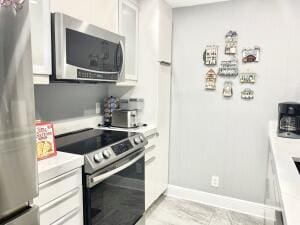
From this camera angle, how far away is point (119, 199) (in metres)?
1.77

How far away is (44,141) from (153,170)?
53.5 inches

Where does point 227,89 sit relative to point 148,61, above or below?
below

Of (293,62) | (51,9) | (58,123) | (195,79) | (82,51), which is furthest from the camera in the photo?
(195,79)

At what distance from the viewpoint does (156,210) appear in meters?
2.56

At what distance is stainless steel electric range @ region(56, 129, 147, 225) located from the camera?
1466 mm

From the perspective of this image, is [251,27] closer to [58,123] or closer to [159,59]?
[159,59]

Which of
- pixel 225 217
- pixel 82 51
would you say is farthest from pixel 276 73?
pixel 82 51

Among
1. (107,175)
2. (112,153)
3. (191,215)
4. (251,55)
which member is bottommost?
(191,215)

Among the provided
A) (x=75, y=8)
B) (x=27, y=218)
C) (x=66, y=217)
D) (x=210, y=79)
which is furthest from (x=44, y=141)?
(x=210, y=79)

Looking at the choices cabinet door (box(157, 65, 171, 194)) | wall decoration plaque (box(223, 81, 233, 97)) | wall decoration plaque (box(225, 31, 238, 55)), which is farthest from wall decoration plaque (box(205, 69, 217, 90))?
cabinet door (box(157, 65, 171, 194))

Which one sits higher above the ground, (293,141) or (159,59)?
(159,59)

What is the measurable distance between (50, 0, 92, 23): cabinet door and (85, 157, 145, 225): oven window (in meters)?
1.17

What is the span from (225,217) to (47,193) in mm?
1948

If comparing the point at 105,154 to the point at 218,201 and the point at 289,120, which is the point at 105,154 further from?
the point at 218,201
